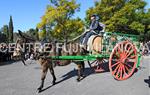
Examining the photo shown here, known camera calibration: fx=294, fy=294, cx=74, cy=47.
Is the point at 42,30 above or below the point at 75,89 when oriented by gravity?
above

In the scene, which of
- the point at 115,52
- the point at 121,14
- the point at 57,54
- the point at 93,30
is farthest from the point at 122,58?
the point at 121,14

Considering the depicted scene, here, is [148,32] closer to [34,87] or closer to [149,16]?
[149,16]

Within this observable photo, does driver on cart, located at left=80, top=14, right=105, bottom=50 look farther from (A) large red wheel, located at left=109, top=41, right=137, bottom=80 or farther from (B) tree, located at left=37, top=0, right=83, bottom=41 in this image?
(B) tree, located at left=37, top=0, right=83, bottom=41

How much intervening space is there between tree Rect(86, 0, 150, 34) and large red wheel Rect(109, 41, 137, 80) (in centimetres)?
2927

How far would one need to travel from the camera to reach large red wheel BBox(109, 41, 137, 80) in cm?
1145

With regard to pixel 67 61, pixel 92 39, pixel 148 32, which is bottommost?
pixel 67 61

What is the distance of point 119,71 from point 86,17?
3496cm

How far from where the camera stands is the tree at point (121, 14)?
136ft

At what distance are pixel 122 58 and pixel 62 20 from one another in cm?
3220

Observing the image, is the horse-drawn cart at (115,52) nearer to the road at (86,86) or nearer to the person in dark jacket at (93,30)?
the person in dark jacket at (93,30)

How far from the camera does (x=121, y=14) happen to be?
136ft

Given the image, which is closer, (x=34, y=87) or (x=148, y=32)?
(x=34, y=87)

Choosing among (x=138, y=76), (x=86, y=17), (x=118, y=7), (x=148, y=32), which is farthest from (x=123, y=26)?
(x=138, y=76)

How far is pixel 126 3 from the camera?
1710 inches
